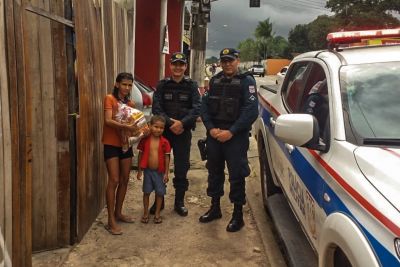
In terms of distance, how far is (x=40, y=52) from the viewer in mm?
3684

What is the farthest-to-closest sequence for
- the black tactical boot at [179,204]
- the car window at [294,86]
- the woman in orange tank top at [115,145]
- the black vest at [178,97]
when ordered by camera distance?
the black tactical boot at [179,204]
the black vest at [178,97]
the woman in orange tank top at [115,145]
the car window at [294,86]

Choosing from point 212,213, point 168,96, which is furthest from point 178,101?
point 212,213

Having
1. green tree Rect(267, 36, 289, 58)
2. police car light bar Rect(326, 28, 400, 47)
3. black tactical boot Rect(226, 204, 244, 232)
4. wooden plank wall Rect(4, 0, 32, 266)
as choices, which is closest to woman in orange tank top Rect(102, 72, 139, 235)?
black tactical boot Rect(226, 204, 244, 232)

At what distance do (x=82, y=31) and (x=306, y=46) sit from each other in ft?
260

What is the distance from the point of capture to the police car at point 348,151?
199 centimetres

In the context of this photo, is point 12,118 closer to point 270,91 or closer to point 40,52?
point 40,52

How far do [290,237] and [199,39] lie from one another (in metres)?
11.2

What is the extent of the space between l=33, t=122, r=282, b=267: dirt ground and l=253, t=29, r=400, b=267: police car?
827mm

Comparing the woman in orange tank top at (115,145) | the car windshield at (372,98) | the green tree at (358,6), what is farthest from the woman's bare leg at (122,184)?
the green tree at (358,6)

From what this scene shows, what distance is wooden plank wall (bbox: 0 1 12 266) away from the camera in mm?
2754

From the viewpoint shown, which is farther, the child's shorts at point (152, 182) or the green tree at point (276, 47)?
the green tree at point (276, 47)

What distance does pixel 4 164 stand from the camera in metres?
2.81

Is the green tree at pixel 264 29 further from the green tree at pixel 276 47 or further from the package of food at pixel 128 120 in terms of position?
the package of food at pixel 128 120

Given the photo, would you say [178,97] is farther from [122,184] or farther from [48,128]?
[48,128]
